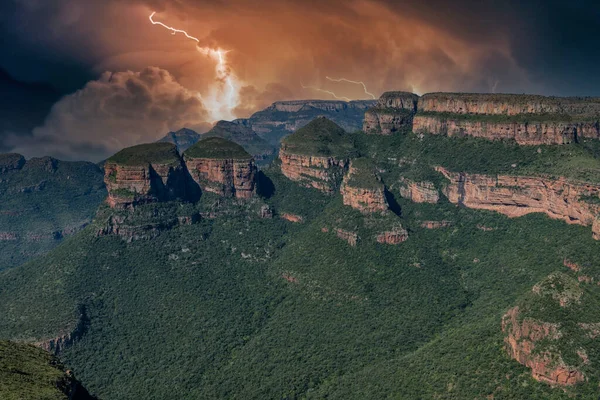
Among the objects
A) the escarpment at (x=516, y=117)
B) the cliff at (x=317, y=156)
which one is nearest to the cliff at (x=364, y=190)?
the cliff at (x=317, y=156)

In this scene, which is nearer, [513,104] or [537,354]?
[537,354]

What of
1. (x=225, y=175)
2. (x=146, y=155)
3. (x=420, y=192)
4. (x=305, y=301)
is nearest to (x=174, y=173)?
(x=146, y=155)

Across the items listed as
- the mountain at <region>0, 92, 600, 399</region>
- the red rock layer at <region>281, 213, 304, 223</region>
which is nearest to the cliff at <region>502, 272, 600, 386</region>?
the mountain at <region>0, 92, 600, 399</region>

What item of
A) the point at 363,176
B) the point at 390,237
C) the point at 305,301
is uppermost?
the point at 363,176

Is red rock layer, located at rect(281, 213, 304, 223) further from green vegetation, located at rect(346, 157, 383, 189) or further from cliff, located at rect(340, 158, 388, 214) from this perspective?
green vegetation, located at rect(346, 157, 383, 189)

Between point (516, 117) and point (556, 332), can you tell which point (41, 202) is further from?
point (556, 332)

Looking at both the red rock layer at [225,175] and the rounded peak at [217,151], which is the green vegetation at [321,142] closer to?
the rounded peak at [217,151]
